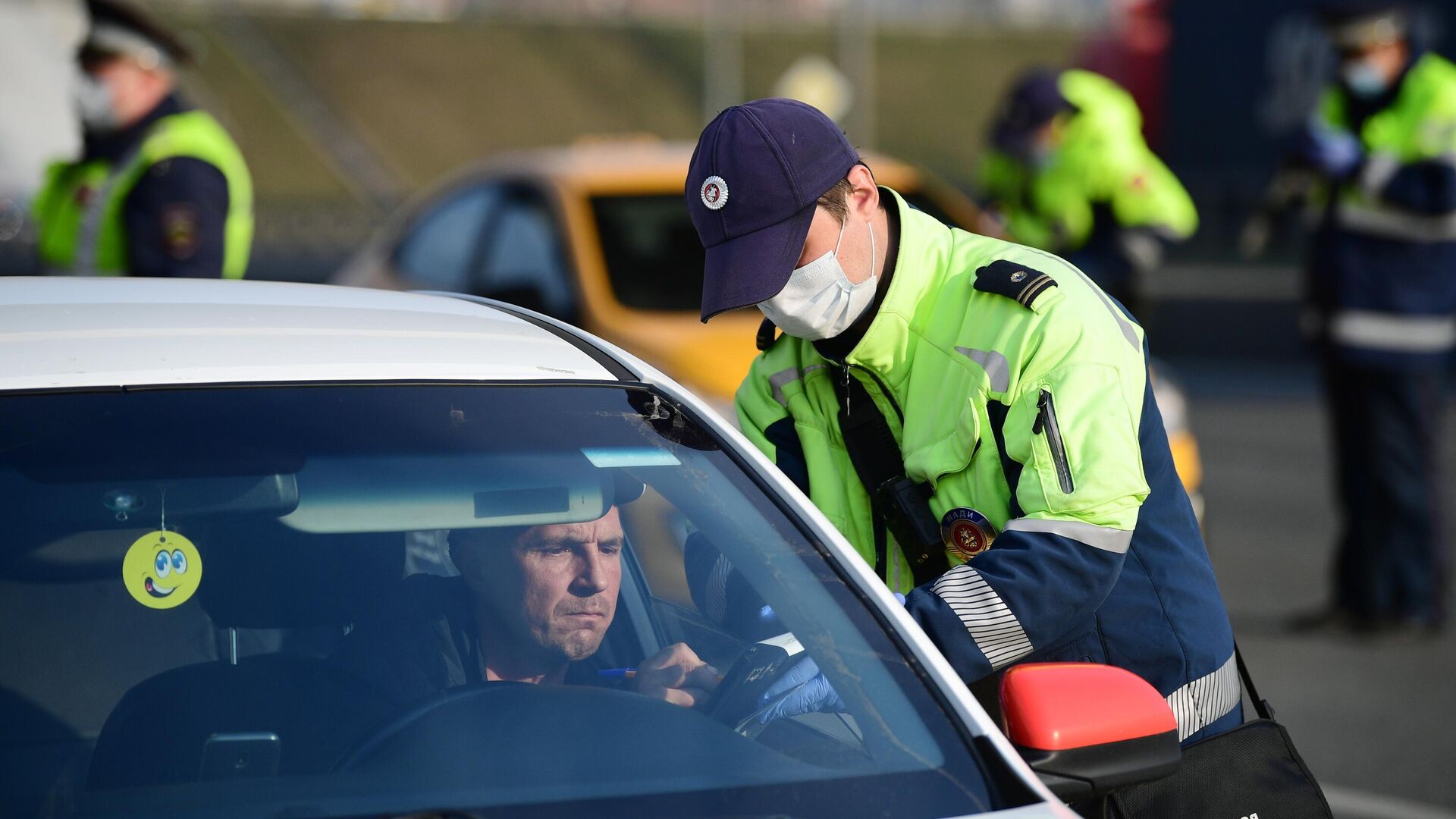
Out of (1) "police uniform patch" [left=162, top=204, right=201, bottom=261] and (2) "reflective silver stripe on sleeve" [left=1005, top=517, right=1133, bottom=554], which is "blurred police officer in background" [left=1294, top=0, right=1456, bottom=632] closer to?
(1) "police uniform patch" [left=162, top=204, right=201, bottom=261]

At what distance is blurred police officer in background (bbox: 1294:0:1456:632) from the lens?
5.82 m

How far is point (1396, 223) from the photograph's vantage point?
19.2 feet

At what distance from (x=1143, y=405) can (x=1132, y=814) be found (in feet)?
1.84

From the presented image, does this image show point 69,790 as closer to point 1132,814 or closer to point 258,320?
point 258,320

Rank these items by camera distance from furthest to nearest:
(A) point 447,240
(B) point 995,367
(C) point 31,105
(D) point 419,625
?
1. (C) point 31,105
2. (A) point 447,240
3. (B) point 995,367
4. (D) point 419,625

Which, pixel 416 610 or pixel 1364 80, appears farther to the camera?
pixel 1364 80

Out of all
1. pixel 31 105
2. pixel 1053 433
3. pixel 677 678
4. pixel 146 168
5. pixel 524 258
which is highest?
pixel 31 105

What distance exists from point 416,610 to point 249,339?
17.2 inches

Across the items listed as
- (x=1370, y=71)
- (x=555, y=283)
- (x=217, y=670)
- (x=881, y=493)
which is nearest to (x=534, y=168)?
(x=555, y=283)

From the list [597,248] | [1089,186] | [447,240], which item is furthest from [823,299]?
[1089,186]

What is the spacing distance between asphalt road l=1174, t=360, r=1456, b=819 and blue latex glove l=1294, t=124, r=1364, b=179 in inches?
66.7

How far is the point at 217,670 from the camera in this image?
1.82 meters

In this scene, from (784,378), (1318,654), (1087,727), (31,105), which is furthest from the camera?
(31,105)

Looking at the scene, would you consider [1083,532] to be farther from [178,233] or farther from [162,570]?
[178,233]
